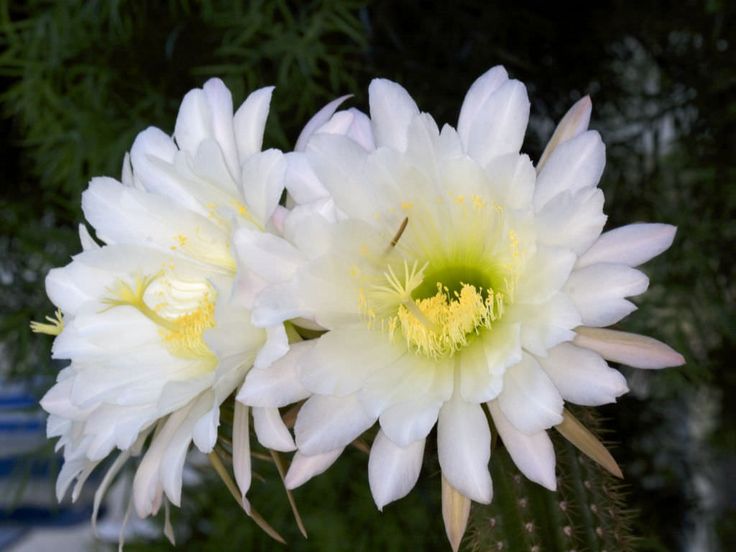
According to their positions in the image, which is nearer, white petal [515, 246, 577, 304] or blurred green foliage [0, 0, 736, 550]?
white petal [515, 246, 577, 304]

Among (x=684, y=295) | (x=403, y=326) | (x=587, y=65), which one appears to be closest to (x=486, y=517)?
(x=403, y=326)

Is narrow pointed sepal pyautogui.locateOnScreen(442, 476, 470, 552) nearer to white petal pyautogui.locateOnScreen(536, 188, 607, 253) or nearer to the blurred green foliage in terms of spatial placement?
white petal pyautogui.locateOnScreen(536, 188, 607, 253)

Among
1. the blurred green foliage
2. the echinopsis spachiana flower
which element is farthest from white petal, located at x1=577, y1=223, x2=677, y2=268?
the blurred green foliage

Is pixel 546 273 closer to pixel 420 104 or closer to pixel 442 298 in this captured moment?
pixel 442 298

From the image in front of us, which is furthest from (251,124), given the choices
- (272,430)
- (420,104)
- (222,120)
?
(420,104)

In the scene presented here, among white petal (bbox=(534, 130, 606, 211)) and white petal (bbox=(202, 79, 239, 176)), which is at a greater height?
white petal (bbox=(202, 79, 239, 176))

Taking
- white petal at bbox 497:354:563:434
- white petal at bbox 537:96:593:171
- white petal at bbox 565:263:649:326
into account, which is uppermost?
white petal at bbox 537:96:593:171

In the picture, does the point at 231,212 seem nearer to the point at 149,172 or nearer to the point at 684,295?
the point at 149,172

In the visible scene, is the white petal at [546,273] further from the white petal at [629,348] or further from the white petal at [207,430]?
the white petal at [207,430]
